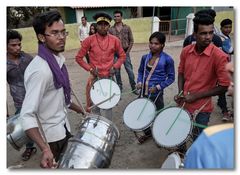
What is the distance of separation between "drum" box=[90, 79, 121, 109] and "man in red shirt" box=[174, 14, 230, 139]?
52 centimetres

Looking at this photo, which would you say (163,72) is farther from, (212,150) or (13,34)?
(212,150)

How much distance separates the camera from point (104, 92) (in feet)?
6.67

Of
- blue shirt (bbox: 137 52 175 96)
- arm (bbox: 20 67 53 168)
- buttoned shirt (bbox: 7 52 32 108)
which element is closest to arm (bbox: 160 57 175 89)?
blue shirt (bbox: 137 52 175 96)

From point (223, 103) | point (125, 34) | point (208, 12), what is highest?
point (208, 12)

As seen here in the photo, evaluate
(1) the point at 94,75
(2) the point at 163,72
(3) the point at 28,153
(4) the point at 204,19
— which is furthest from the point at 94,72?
(4) the point at 204,19

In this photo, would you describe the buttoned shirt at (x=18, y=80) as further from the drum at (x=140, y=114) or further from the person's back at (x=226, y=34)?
the person's back at (x=226, y=34)

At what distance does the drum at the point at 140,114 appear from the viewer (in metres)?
1.76

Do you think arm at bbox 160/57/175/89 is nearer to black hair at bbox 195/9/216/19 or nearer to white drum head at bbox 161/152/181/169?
black hair at bbox 195/9/216/19

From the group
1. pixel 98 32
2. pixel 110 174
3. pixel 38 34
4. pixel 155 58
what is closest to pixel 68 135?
pixel 110 174

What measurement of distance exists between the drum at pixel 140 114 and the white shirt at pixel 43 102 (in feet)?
1.81

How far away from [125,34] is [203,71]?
1618 mm

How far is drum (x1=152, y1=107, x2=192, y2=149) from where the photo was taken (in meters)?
1.51
